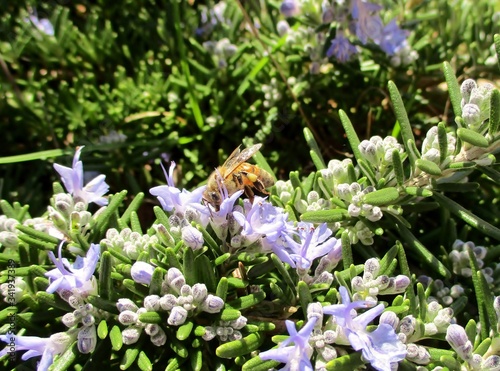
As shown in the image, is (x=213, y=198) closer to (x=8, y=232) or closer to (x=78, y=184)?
(x=78, y=184)

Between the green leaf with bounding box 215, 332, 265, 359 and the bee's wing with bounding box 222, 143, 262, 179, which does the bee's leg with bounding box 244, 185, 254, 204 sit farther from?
the green leaf with bounding box 215, 332, 265, 359

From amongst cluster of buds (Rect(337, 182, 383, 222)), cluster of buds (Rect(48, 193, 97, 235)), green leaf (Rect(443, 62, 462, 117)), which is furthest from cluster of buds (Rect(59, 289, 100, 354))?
green leaf (Rect(443, 62, 462, 117))

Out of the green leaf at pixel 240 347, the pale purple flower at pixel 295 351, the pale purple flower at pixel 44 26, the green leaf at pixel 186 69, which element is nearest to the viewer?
the pale purple flower at pixel 295 351

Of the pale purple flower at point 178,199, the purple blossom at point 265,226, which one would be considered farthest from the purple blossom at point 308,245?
the pale purple flower at point 178,199

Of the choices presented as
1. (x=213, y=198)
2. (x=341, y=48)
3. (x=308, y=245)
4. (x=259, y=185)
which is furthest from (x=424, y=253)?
(x=341, y=48)

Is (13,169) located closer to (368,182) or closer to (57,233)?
(57,233)

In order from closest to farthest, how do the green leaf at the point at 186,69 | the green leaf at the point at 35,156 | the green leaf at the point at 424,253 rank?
1. the green leaf at the point at 424,253
2. the green leaf at the point at 35,156
3. the green leaf at the point at 186,69

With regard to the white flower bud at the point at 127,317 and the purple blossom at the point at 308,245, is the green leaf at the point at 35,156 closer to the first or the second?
the white flower bud at the point at 127,317
